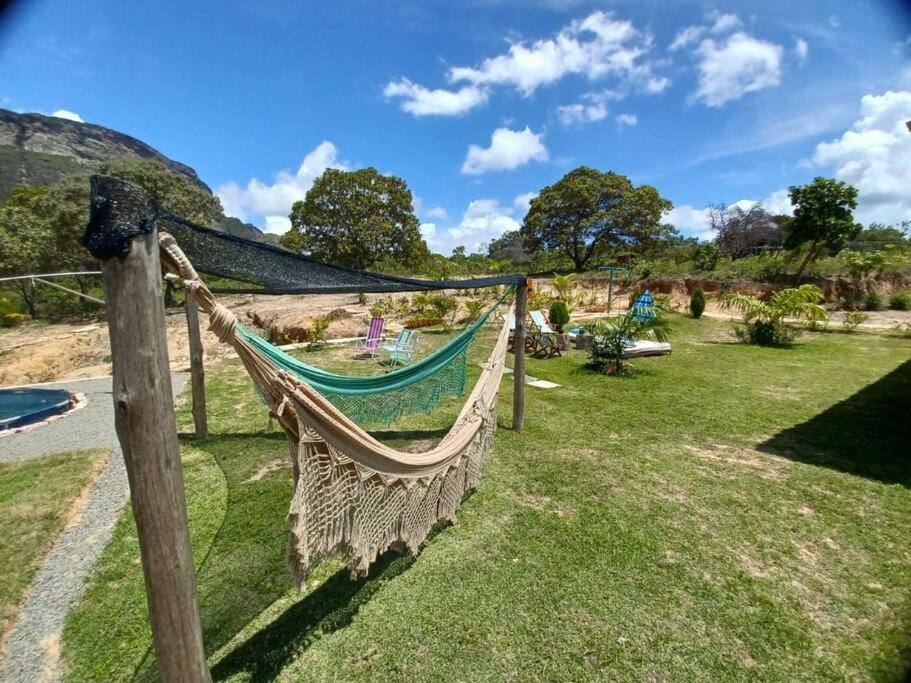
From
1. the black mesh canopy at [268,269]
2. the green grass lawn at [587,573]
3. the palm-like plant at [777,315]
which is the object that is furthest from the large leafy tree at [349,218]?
→ the black mesh canopy at [268,269]

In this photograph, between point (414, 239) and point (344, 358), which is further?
point (414, 239)

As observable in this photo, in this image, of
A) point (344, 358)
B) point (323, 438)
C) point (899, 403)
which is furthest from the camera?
point (344, 358)

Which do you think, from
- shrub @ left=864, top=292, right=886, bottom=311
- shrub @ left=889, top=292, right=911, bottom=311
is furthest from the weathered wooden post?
shrub @ left=889, top=292, right=911, bottom=311

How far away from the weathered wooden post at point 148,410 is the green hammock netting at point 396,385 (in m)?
1.40

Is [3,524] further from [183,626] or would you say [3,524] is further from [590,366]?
[590,366]

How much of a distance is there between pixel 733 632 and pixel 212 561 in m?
2.23

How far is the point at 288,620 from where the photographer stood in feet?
5.43

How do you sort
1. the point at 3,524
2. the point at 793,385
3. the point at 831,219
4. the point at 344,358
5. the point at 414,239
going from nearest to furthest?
the point at 3,524
the point at 793,385
the point at 344,358
the point at 831,219
the point at 414,239

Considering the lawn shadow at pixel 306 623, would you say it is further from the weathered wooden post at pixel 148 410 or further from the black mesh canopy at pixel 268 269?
the black mesh canopy at pixel 268 269

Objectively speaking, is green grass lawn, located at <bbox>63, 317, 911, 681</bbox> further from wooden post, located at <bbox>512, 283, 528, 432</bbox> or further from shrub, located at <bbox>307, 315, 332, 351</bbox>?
shrub, located at <bbox>307, 315, 332, 351</bbox>

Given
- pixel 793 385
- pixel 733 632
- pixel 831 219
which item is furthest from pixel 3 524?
pixel 831 219

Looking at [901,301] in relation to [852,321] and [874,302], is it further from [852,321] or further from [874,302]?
[852,321]

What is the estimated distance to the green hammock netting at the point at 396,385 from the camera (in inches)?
102

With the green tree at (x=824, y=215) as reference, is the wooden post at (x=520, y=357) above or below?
below
